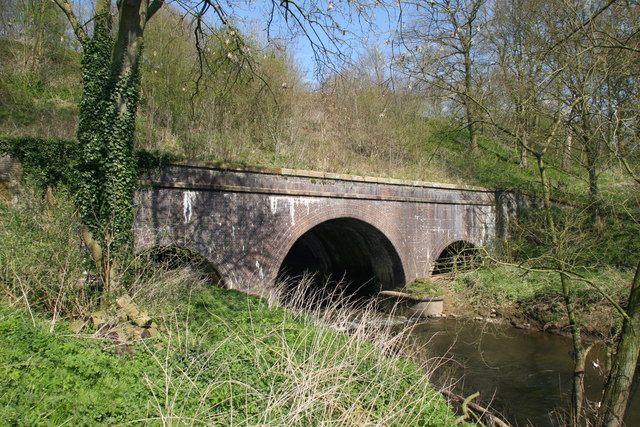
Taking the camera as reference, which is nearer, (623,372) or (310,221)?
(623,372)

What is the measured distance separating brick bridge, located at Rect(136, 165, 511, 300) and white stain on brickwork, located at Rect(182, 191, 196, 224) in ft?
0.06

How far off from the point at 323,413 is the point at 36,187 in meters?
6.79

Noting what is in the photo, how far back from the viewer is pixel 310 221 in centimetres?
1205

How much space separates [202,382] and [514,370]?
7.13 metres

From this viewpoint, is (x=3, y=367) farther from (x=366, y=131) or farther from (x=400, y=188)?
(x=366, y=131)

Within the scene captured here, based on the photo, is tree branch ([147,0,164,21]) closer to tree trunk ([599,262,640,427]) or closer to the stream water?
the stream water

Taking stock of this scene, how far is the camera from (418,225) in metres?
15.0

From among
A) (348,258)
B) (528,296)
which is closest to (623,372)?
(528,296)

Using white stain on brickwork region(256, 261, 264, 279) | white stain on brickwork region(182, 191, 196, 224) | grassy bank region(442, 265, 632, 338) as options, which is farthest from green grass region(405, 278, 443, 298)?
white stain on brickwork region(182, 191, 196, 224)

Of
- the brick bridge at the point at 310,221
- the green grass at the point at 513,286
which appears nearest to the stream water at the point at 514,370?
the green grass at the point at 513,286

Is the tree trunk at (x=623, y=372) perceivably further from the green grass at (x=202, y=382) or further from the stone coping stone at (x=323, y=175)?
the stone coping stone at (x=323, y=175)

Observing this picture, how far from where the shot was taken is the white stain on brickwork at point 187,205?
980cm

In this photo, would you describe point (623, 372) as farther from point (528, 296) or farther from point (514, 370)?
point (528, 296)

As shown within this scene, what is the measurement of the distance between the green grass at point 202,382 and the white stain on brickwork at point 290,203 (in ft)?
18.1
